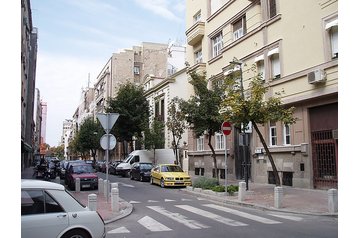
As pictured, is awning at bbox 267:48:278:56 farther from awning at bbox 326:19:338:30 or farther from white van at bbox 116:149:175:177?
white van at bbox 116:149:175:177

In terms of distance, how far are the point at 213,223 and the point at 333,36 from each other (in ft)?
38.0

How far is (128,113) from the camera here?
42312mm

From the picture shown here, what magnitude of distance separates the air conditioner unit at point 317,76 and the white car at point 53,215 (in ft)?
45.2

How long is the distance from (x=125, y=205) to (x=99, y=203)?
4.15ft

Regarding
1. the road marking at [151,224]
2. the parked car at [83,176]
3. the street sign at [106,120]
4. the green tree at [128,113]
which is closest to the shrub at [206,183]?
the parked car at [83,176]

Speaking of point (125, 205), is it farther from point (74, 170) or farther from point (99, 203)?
point (74, 170)

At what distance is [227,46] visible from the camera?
1065 inches

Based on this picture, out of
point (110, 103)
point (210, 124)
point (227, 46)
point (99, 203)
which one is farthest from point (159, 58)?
point (99, 203)

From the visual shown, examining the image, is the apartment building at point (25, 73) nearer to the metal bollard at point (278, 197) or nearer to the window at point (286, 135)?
the window at point (286, 135)

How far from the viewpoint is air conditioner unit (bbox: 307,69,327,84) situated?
17547mm

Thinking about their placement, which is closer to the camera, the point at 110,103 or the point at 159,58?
the point at 110,103

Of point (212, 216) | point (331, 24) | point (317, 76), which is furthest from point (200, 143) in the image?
A: point (212, 216)
